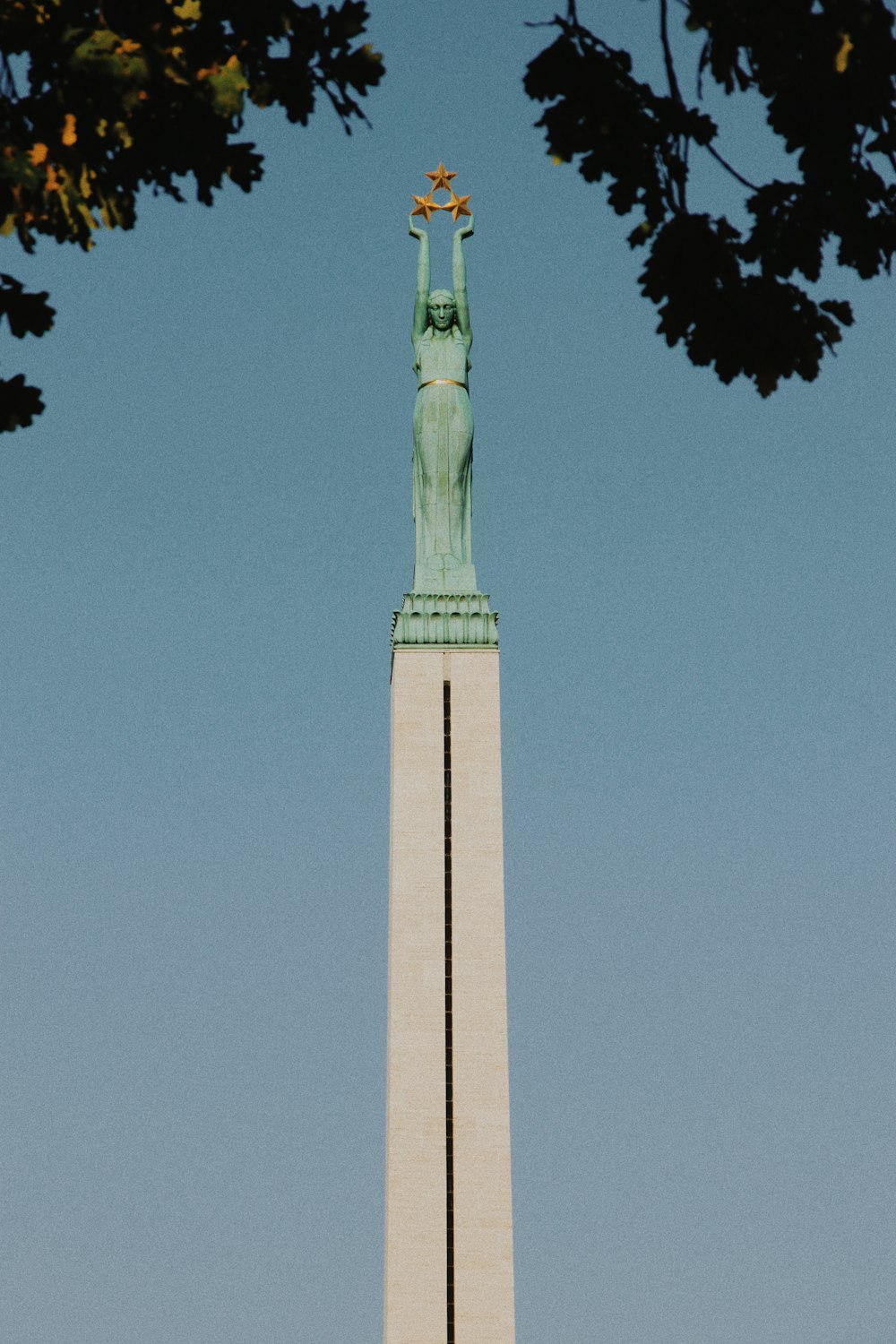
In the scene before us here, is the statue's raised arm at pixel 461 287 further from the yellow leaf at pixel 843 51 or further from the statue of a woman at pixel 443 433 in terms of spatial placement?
the yellow leaf at pixel 843 51

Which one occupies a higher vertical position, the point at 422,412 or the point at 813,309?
the point at 422,412

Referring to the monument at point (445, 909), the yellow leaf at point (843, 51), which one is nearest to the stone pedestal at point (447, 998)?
the monument at point (445, 909)

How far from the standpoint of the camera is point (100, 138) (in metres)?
9.83

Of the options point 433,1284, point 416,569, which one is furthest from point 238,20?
point 416,569

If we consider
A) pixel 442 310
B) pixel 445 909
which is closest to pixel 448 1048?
pixel 445 909

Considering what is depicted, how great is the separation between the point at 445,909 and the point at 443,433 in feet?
36.3

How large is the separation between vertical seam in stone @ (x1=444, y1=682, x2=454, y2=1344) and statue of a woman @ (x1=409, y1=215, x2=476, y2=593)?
10.2ft

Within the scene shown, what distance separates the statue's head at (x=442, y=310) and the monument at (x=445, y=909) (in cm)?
4

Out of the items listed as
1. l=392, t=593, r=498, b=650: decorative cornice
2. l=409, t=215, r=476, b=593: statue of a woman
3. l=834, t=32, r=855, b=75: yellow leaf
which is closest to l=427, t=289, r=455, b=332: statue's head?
l=409, t=215, r=476, b=593: statue of a woman

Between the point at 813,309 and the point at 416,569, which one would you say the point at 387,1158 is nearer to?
the point at 416,569

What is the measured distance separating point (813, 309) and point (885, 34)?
1.48 meters

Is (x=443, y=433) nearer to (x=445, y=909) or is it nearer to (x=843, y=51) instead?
(x=445, y=909)

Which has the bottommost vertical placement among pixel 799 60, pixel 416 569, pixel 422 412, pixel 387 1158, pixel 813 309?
pixel 387 1158

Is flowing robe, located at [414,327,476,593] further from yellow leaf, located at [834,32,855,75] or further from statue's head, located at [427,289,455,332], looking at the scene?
yellow leaf, located at [834,32,855,75]
